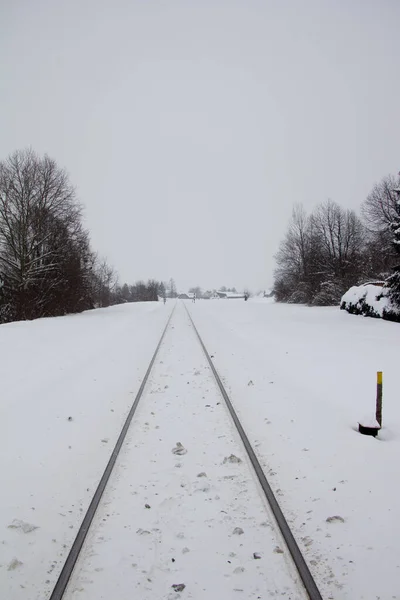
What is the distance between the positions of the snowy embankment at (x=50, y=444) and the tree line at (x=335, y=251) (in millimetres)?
33093

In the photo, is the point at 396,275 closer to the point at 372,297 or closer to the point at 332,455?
the point at 372,297

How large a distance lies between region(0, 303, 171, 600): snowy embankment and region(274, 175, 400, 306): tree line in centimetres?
3309

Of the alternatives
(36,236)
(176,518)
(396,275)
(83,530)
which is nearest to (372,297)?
(396,275)

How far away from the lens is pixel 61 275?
29.1 m

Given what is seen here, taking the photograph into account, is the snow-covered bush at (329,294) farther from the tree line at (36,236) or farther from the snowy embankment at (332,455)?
the snowy embankment at (332,455)

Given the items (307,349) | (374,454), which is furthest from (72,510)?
(307,349)

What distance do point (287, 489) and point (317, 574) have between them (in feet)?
3.91

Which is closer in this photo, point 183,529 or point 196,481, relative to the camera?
point 183,529

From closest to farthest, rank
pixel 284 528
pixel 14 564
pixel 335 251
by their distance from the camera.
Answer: pixel 14 564
pixel 284 528
pixel 335 251

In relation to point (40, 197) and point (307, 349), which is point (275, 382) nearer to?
point (307, 349)

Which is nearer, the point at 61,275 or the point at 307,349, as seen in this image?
the point at 307,349

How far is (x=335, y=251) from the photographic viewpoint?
48.4m

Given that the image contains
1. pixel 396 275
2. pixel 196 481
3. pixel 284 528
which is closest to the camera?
pixel 284 528

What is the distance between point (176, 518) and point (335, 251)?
1954 inches
